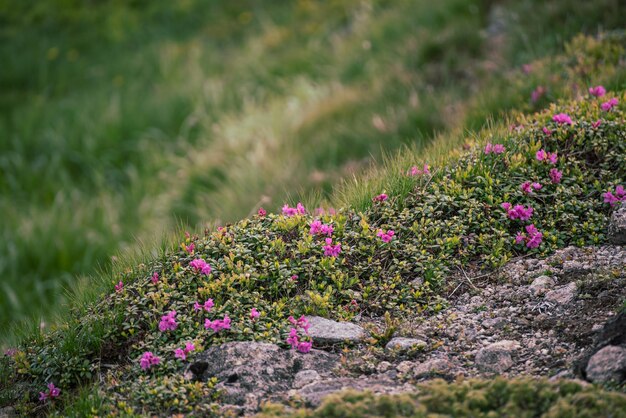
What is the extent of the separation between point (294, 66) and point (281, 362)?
7330 mm

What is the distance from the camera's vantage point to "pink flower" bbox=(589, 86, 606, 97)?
501 cm

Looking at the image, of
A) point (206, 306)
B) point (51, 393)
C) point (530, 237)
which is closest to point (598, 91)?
point (530, 237)

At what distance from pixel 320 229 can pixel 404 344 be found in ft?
3.09

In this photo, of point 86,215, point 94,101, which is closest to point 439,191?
point 86,215

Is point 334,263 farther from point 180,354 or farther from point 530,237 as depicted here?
point 530,237

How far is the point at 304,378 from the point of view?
3.29 meters

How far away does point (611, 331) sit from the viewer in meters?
3.05

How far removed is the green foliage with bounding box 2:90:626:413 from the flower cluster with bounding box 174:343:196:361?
27 millimetres

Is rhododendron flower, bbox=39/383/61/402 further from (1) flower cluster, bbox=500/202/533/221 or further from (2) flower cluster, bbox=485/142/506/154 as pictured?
(2) flower cluster, bbox=485/142/506/154

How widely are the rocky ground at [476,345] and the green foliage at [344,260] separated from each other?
11 cm

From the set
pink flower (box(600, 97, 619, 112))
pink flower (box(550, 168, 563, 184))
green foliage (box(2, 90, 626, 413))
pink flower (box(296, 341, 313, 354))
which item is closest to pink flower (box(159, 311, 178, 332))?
green foliage (box(2, 90, 626, 413))

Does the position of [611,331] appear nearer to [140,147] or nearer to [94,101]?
[140,147]

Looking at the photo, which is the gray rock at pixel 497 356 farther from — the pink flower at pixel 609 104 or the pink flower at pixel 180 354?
the pink flower at pixel 609 104

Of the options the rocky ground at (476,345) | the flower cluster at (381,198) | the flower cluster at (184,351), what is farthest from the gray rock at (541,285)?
the flower cluster at (184,351)
